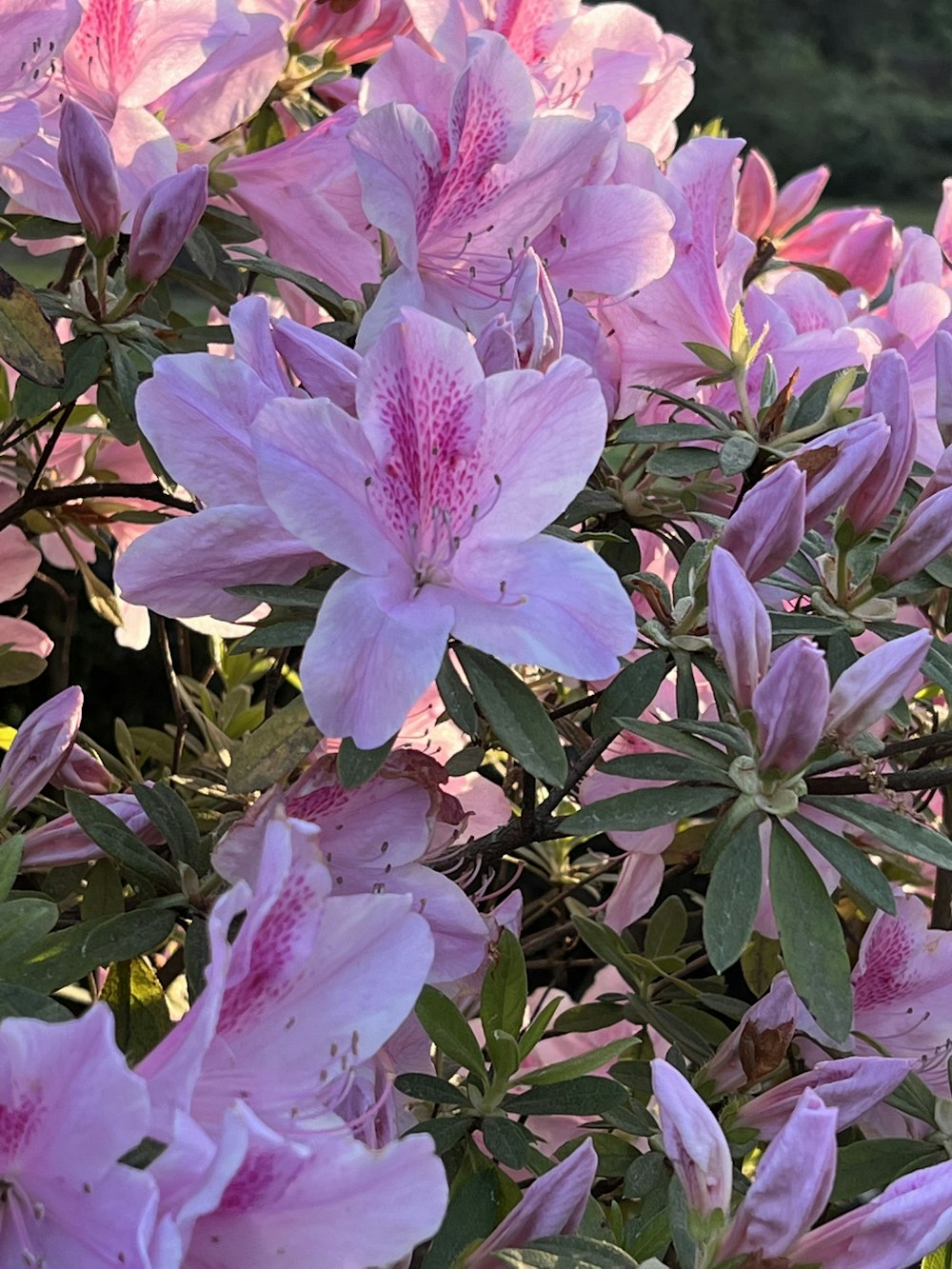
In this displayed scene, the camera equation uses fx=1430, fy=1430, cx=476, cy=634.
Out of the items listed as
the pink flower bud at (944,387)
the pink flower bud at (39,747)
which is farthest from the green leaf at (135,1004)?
the pink flower bud at (944,387)

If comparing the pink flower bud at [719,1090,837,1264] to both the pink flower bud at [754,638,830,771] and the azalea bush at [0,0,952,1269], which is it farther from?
the pink flower bud at [754,638,830,771]

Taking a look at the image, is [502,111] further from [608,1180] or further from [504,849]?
[608,1180]

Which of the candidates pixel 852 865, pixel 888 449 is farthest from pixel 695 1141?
pixel 888 449

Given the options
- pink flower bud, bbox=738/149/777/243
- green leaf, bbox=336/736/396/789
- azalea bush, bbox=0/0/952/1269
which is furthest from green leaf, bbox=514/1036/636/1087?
pink flower bud, bbox=738/149/777/243

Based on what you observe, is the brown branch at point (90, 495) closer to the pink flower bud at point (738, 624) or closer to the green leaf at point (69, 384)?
the green leaf at point (69, 384)

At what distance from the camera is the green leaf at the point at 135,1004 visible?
778 mm

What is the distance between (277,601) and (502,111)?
0.36 meters

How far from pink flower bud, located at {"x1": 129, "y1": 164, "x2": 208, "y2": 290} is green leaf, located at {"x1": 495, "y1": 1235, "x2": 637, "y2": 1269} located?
1.92 ft

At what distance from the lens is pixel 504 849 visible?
857 mm

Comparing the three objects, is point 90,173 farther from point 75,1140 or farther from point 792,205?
point 792,205

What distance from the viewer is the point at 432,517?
0.73 meters

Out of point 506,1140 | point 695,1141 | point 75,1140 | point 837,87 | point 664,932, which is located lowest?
point 837,87

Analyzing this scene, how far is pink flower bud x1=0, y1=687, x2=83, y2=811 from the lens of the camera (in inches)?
30.5

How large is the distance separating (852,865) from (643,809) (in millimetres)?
104
